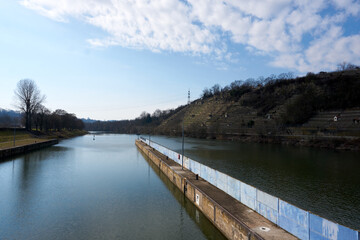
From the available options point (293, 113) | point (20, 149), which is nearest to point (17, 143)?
point (20, 149)

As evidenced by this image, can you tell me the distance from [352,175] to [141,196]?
26514 mm

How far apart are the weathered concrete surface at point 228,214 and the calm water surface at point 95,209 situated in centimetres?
72

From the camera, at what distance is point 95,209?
56.4 feet

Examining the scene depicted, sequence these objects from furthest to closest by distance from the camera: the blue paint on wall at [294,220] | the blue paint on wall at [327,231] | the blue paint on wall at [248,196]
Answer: the blue paint on wall at [248,196] < the blue paint on wall at [294,220] < the blue paint on wall at [327,231]

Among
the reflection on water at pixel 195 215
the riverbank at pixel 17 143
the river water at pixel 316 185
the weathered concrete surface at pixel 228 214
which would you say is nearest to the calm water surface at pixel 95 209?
the reflection on water at pixel 195 215

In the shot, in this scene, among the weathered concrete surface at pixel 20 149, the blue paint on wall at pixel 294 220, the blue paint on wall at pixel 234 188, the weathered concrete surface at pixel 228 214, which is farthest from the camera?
the weathered concrete surface at pixel 20 149

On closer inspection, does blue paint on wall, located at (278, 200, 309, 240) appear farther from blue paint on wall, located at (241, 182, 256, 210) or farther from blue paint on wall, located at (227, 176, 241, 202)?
blue paint on wall, located at (227, 176, 241, 202)

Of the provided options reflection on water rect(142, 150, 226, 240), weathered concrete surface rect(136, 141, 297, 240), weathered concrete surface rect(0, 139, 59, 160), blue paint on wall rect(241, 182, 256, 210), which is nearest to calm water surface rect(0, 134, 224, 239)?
reflection on water rect(142, 150, 226, 240)

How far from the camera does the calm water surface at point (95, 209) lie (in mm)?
13594

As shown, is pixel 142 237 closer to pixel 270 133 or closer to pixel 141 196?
pixel 141 196

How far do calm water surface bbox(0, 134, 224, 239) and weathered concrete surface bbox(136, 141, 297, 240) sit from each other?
0.72 m

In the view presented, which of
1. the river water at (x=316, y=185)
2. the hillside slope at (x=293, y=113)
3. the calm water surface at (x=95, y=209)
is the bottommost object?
the calm water surface at (x=95, y=209)

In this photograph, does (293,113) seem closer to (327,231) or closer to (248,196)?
(248,196)

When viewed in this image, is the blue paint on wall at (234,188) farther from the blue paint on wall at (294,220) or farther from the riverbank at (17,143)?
the riverbank at (17,143)
